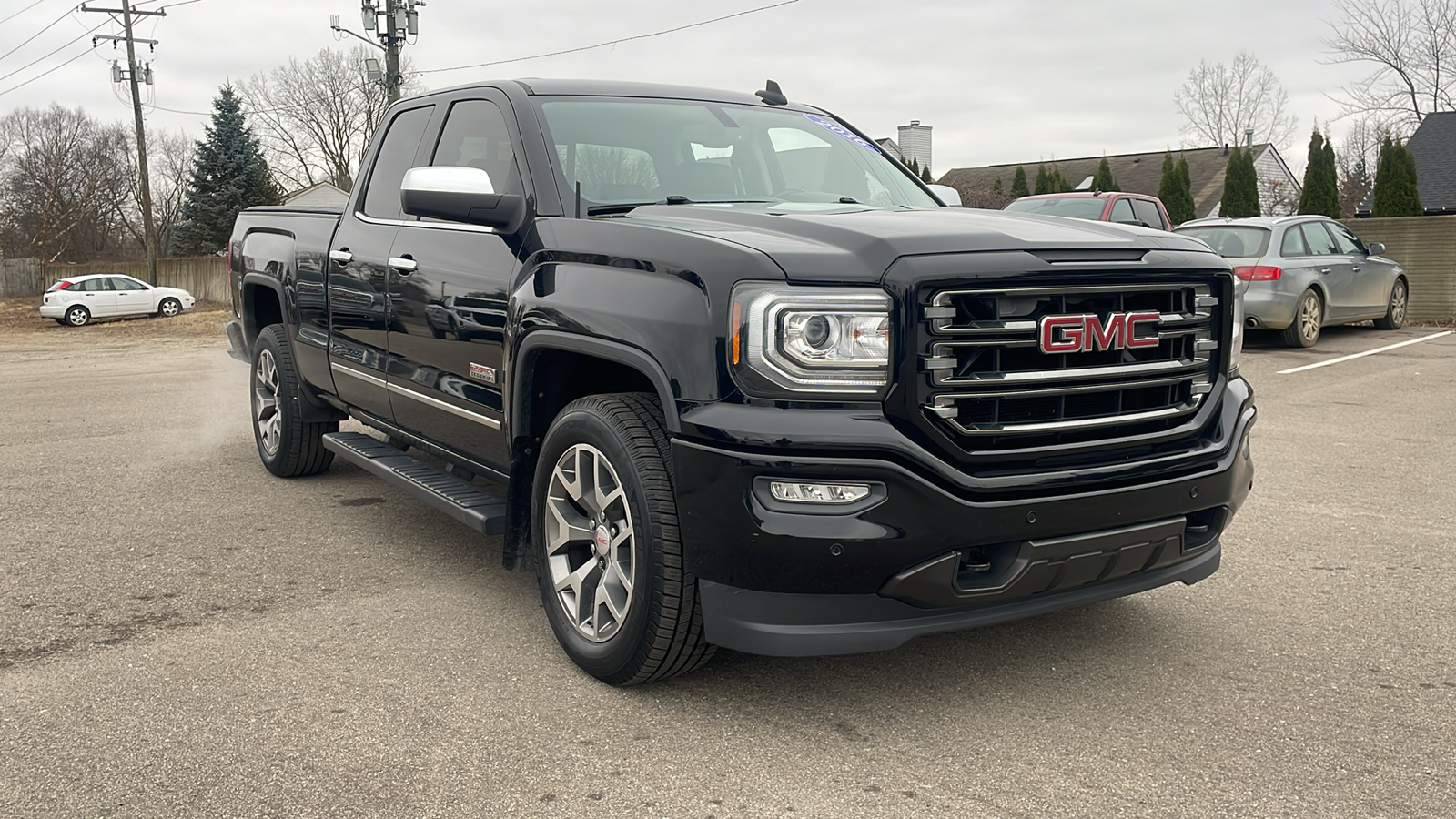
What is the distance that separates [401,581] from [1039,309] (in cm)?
278

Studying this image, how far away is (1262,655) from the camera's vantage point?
375 centimetres

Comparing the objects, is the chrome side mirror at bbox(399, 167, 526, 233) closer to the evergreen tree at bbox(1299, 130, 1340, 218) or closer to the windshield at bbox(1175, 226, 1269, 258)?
the windshield at bbox(1175, 226, 1269, 258)

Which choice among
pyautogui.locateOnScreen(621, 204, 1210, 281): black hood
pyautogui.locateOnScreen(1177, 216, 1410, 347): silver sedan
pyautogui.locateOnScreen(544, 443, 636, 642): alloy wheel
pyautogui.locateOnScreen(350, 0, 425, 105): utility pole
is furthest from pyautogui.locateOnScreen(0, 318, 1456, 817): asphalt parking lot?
pyautogui.locateOnScreen(350, 0, 425, 105): utility pole

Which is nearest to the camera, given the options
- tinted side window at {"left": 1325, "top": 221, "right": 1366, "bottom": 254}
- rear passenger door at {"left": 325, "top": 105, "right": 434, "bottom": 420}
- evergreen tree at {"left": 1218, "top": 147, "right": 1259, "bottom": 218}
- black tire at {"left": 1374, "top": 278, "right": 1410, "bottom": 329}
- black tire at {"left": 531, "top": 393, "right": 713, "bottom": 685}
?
black tire at {"left": 531, "top": 393, "right": 713, "bottom": 685}

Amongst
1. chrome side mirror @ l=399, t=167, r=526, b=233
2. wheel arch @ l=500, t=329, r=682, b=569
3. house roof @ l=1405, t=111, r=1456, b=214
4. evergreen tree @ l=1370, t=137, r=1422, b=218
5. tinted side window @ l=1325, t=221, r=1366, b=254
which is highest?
house roof @ l=1405, t=111, r=1456, b=214

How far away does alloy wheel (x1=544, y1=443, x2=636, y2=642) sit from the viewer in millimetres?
3438

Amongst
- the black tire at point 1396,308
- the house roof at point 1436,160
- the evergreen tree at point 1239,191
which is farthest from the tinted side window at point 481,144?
the house roof at point 1436,160

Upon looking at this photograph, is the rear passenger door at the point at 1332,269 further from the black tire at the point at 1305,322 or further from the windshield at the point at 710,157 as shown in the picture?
the windshield at the point at 710,157

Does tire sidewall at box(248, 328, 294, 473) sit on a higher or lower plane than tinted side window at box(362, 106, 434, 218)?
lower

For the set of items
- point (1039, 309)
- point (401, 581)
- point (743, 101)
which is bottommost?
point (401, 581)

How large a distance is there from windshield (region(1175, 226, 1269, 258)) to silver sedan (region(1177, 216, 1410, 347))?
1cm

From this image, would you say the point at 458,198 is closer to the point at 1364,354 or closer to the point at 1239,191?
the point at 1364,354

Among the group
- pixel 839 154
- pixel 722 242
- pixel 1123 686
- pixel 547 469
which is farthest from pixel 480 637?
pixel 839 154

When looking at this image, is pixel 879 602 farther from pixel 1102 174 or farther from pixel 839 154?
pixel 1102 174
